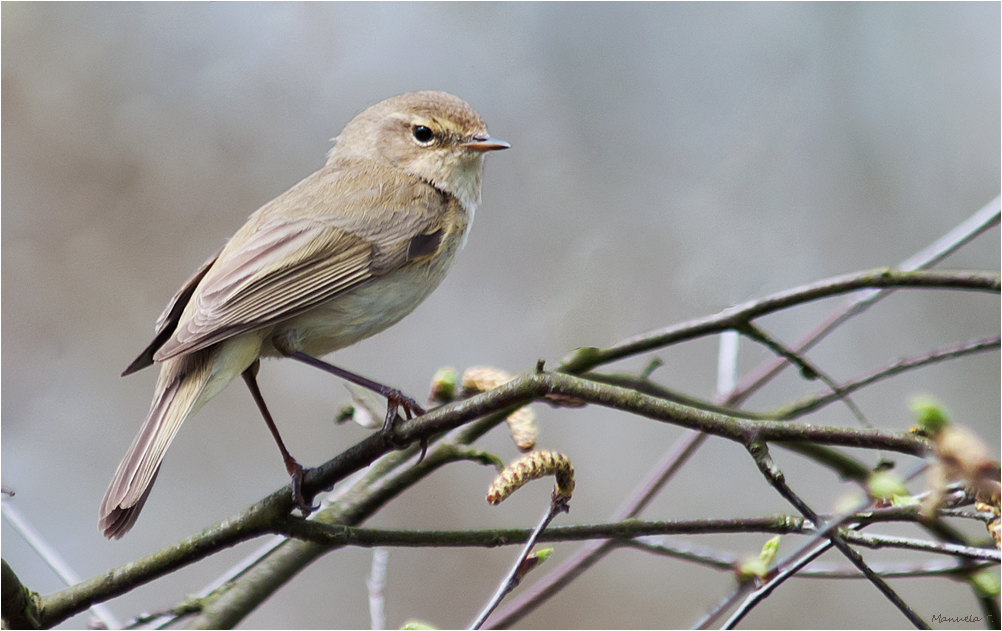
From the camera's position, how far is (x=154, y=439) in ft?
7.28

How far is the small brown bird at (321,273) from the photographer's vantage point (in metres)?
2.29

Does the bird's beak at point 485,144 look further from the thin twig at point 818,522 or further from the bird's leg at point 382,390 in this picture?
the thin twig at point 818,522

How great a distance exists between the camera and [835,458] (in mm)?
2496

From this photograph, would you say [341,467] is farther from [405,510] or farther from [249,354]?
[405,510]

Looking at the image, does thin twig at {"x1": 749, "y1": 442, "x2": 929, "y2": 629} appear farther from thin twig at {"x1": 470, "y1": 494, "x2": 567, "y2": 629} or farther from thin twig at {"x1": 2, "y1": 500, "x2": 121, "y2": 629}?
thin twig at {"x1": 2, "y1": 500, "x2": 121, "y2": 629}

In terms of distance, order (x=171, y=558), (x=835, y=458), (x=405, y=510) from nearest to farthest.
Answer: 1. (x=171, y=558)
2. (x=835, y=458)
3. (x=405, y=510)

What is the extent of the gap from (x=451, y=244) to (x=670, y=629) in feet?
7.51

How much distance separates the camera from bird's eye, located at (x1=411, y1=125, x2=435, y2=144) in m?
3.08

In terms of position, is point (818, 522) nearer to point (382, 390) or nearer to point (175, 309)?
point (382, 390)

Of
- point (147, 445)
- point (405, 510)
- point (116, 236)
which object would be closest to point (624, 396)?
point (147, 445)

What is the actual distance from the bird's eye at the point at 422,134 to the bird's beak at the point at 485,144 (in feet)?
0.46

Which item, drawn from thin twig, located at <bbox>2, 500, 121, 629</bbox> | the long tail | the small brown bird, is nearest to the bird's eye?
the small brown bird

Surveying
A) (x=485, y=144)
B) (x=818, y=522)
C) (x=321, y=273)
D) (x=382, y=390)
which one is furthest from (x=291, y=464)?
(x=818, y=522)

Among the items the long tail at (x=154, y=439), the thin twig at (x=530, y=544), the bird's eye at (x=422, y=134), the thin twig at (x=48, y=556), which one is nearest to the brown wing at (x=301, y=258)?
the long tail at (x=154, y=439)
